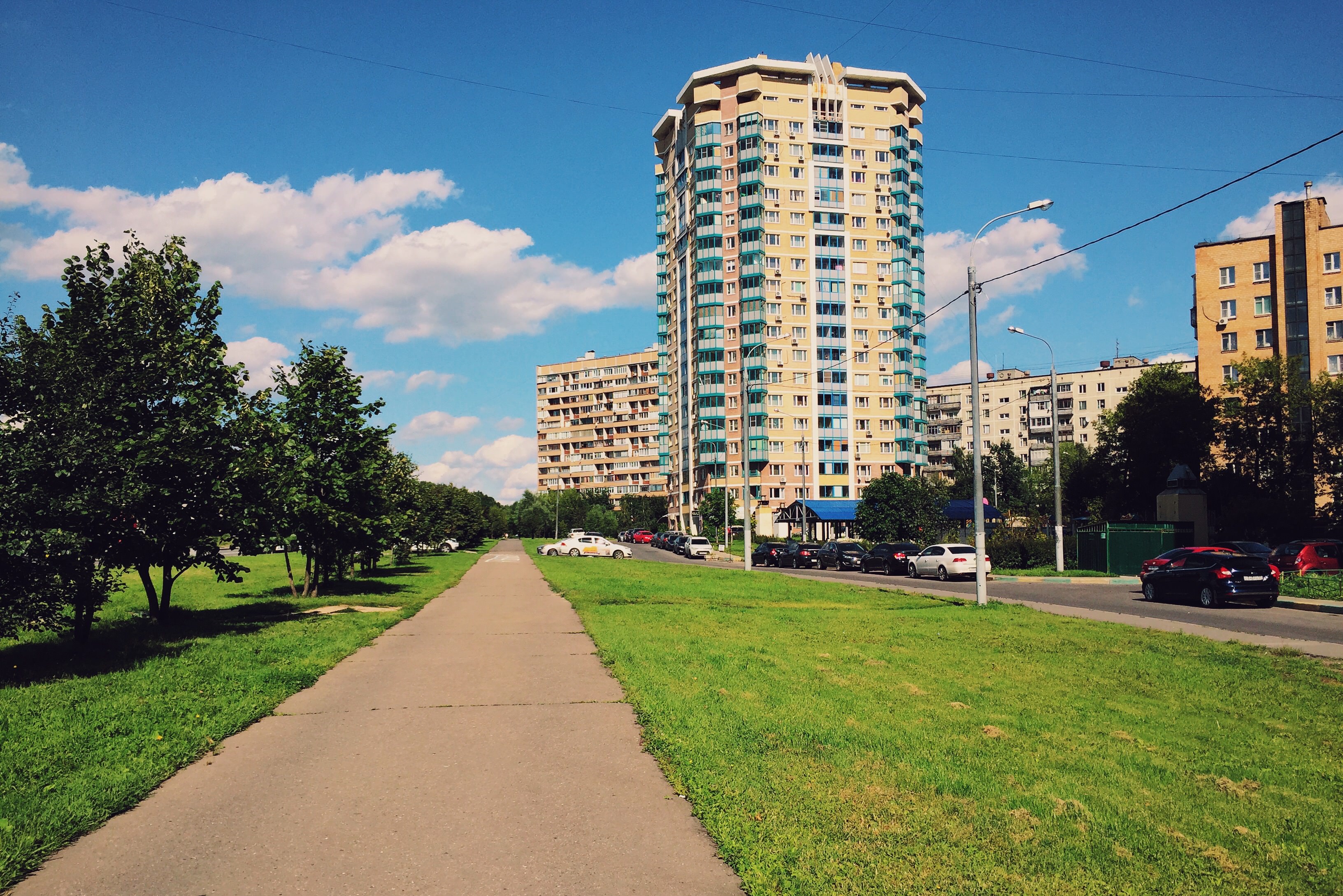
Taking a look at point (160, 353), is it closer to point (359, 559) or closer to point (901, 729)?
point (901, 729)

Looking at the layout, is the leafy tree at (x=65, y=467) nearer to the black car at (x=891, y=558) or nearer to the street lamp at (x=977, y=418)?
the street lamp at (x=977, y=418)

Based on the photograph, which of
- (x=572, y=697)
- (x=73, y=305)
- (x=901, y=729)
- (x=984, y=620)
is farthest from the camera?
(x=984, y=620)

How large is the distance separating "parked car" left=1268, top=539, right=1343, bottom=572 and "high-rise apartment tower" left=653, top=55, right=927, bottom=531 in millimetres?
63276

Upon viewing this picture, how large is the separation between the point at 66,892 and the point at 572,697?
5675mm

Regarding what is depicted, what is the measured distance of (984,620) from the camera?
60.0 ft

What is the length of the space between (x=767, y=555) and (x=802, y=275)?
5329cm

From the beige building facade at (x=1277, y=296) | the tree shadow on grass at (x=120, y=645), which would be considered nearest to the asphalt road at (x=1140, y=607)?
the tree shadow on grass at (x=120, y=645)

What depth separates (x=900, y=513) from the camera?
57.0 metres

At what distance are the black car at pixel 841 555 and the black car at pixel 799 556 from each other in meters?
0.32

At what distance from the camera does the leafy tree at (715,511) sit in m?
85.6

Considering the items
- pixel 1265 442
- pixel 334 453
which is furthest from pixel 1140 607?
pixel 1265 442

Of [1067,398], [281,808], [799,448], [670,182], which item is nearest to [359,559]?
[281,808]

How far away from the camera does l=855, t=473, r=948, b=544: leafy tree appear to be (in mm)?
56062

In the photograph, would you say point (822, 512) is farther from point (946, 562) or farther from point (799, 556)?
point (946, 562)
